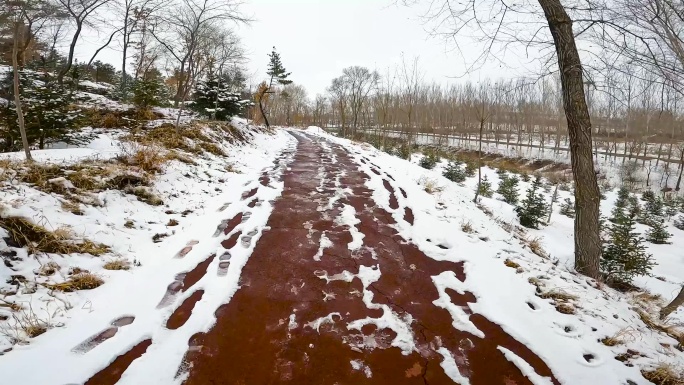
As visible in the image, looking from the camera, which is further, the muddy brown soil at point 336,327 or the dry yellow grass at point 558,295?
the dry yellow grass at point 558,295

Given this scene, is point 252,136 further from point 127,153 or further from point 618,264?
point 618,264

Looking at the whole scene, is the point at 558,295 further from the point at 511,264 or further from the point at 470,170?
the point at 470,170

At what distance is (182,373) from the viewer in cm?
212

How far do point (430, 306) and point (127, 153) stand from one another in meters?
6.37

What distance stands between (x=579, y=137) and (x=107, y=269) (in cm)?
618

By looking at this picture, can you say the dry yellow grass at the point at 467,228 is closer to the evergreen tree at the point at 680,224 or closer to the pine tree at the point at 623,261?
the pine tree at the point at 623,261

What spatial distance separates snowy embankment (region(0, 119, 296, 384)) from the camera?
2209 millimetres

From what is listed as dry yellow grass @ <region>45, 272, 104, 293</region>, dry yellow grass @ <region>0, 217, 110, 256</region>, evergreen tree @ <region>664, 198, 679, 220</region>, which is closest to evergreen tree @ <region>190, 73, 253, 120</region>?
dry yellow grass @ <region>0, 217, 110, 256</region>

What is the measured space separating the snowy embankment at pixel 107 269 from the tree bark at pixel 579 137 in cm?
476

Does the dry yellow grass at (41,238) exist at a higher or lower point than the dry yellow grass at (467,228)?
higher

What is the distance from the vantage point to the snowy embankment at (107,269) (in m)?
2.21

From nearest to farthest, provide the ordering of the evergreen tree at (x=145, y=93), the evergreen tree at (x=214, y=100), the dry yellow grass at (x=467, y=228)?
the dry yellow grass at (x=467, y=228)
the evergreen tree at (x=145, y=93)
the evergreen tree at (x=214, y=100)

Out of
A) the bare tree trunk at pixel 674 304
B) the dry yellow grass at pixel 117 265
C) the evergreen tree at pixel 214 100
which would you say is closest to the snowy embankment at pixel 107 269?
the dry yellow grass at pixel 117 265

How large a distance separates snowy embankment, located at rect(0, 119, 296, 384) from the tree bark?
4.76m
